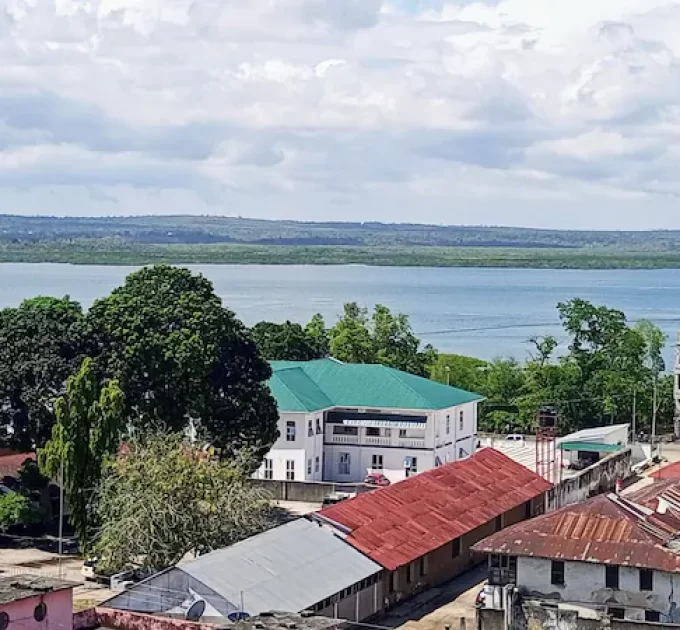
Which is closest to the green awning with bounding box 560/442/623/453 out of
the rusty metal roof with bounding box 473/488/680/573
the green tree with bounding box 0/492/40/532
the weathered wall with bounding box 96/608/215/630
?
the rusty metal roof with bounding box 473/488/680/573

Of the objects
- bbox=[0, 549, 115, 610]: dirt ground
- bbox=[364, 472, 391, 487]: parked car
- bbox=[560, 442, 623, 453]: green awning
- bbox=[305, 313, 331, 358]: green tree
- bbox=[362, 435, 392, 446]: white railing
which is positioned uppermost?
bbox=[305, 313, 331, 358]: green tree

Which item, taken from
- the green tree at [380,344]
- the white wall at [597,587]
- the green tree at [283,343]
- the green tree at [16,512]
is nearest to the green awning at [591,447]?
the green tree at [283,343]

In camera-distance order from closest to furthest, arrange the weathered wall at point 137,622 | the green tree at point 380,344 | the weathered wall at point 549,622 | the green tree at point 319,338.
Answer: the weathered wall at point 137,622, the weathered wall at point 549,622, the green tree at point 319,338, the green tree at point 380,344

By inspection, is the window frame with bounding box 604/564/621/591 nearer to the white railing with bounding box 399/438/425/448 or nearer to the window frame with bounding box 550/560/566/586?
the window frame with bounding box 550/560/566/586

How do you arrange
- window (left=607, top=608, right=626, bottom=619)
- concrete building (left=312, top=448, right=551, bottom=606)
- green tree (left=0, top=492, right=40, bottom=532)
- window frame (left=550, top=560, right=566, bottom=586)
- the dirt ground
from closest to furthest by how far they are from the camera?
1. window (left=607, top=608, right=626, bottom=619)
2. window frame (left=550, top=560, right=566, bottom=586)
3. the dirt ground
4. concrete building (left=312, top=448, right=551, bottom=606)
5. green tree (left=0, top=492, right=40, bottom=532)

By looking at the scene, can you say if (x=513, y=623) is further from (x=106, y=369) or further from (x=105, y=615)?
(x=106, y=369)

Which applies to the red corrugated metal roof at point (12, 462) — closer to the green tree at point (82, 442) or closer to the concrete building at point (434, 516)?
the green tree at point (82, 442)
